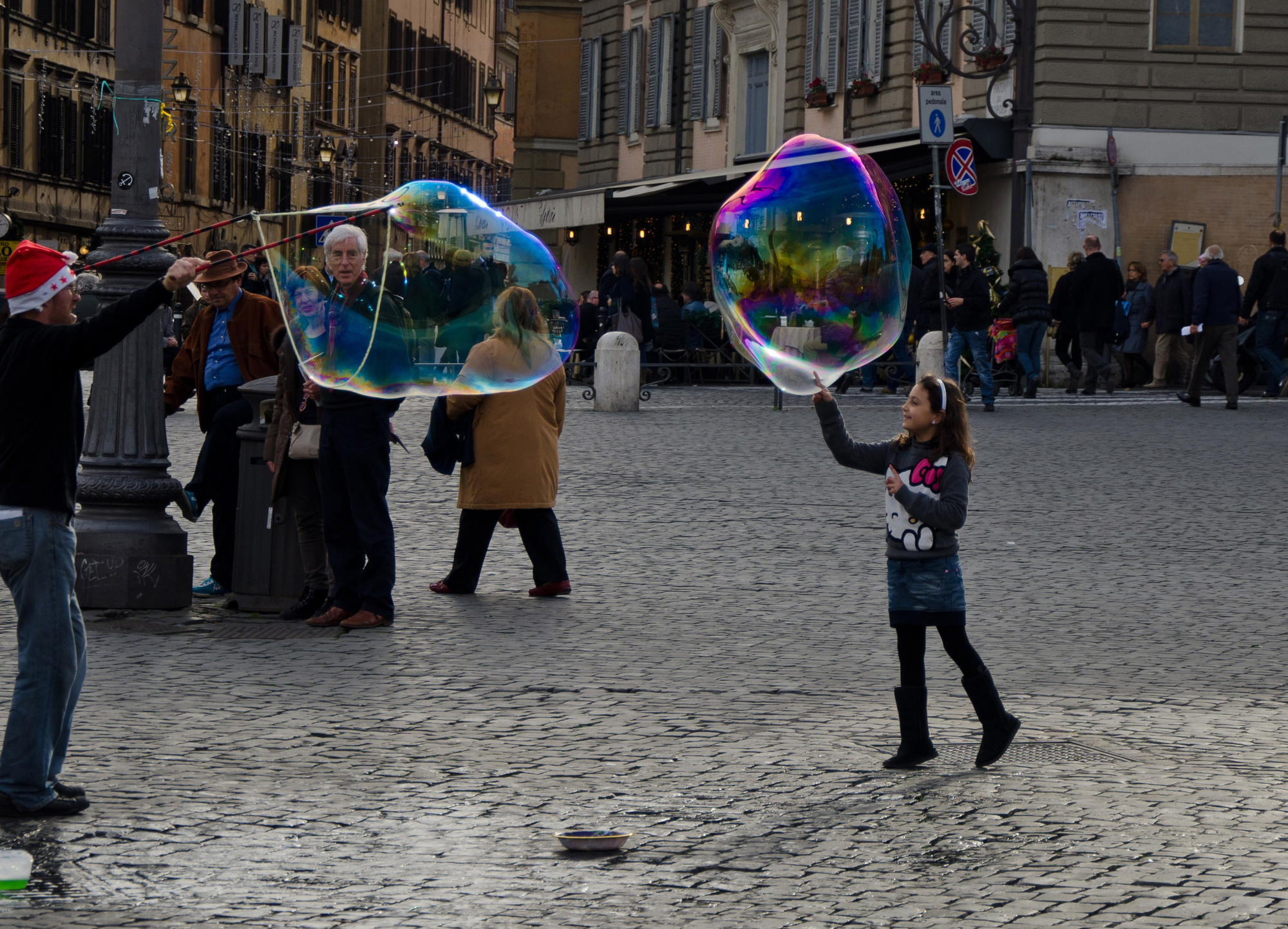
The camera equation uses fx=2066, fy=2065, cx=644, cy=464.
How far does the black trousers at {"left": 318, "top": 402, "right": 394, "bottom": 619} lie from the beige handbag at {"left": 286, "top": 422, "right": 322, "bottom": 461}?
0.07 m

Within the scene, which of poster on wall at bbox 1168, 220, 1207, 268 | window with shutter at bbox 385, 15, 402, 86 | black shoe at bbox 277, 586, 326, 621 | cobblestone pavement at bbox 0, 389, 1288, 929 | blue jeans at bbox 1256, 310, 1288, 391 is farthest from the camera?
window with shutter at bbox 385, 15, 402, 86

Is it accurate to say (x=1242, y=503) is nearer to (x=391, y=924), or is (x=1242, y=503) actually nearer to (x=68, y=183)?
(x=391, y=924)

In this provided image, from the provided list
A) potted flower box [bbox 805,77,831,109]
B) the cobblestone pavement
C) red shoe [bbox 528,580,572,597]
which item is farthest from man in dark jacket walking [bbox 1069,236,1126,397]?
red shoe [bbox 528,580,572,597]

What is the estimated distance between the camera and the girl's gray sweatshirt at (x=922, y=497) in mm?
6172

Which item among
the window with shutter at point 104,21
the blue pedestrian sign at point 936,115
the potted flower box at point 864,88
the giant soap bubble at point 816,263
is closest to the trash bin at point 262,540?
the giant soap bubble at point 816,263

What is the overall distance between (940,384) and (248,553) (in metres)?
3.87

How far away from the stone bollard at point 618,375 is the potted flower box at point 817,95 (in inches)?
471

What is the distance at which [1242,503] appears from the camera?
1323cm

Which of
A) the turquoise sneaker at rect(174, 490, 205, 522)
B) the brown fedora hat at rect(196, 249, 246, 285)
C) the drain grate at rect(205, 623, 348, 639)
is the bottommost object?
the drain grate at rect(205, 623, 348, 639)

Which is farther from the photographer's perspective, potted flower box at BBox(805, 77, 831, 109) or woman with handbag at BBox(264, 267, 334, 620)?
potted flower box at BBox(805, 77, 831, 109)

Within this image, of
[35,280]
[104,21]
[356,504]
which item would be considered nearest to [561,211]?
[104,21]

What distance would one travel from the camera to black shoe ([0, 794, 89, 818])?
5418 mm

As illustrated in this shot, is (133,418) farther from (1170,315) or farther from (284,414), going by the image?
(1170,315)

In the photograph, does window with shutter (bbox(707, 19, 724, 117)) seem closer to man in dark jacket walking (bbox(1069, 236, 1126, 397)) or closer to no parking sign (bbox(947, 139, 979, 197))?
man in dark jacket walking (bbox(1069, 236, 1126, 397))
